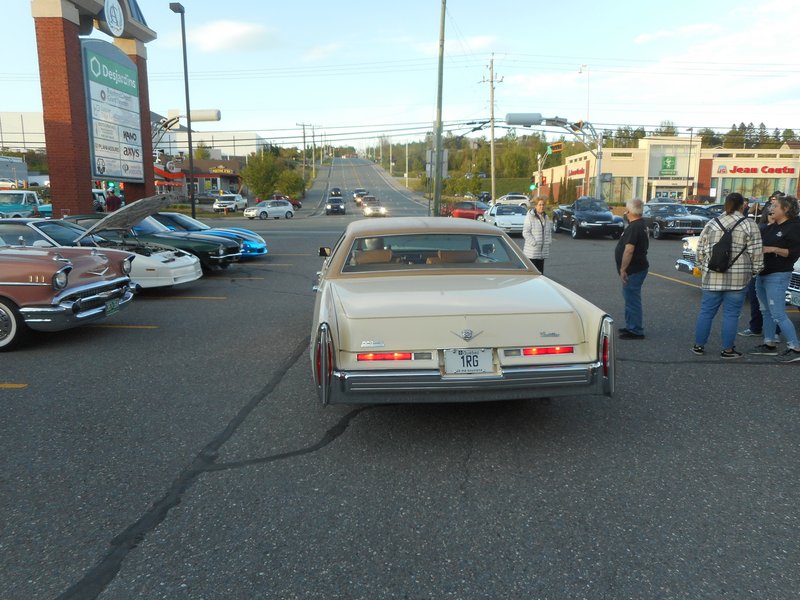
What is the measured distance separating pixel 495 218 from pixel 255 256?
11.6 metres

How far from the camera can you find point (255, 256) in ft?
52.1

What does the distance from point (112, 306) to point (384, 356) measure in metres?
4.91

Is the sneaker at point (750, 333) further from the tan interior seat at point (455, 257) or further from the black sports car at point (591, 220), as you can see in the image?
the black sports car at point (591, 220)

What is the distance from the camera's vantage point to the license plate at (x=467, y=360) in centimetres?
371

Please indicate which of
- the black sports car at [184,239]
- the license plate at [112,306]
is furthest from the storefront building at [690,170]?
the license plate at [112,306]

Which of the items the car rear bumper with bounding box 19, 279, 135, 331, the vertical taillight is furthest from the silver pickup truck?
the vertical taillight

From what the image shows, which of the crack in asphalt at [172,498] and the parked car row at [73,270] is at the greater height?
the parked car row at [73,270]

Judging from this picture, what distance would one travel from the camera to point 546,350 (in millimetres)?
3803

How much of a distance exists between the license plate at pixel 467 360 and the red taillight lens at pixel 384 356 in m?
0.26

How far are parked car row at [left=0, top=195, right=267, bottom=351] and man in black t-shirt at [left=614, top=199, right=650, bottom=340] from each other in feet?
20.3

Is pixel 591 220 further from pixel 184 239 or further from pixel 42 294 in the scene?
pixel 42 294

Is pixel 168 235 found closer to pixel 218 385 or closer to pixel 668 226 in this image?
pixel 218 385

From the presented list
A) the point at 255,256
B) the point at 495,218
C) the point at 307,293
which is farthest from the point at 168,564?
the point at 495,218

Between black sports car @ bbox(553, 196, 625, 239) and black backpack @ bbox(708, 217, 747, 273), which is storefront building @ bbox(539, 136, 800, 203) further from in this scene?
black backpack @ bbox(708, 217, 747, 273)
